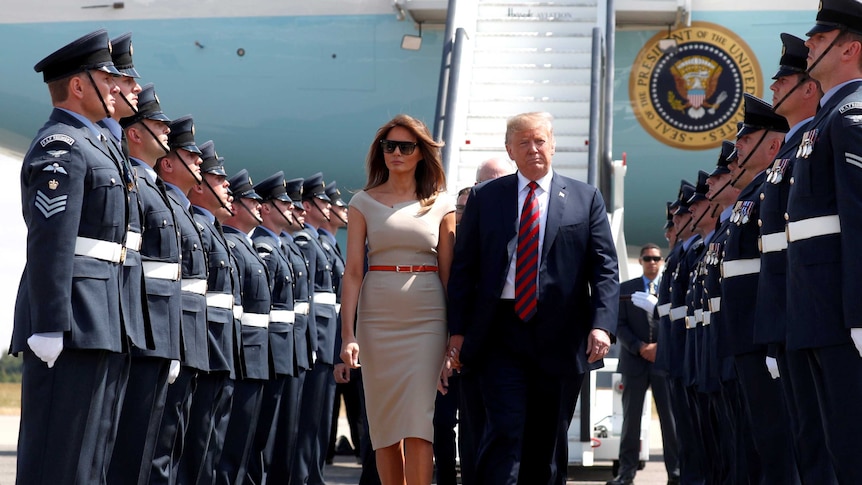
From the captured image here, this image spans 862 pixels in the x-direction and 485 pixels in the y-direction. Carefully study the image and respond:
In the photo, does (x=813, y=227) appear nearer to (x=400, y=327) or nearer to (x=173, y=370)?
(x=400, y=327)

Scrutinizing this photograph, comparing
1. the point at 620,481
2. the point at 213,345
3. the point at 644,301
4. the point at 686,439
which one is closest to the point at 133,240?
the point at 213,345

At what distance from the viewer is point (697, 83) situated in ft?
38.7

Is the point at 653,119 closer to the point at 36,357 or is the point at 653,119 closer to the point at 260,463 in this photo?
the point at 260,463

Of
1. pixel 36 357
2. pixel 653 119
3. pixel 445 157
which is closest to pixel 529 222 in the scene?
pixel 36 357

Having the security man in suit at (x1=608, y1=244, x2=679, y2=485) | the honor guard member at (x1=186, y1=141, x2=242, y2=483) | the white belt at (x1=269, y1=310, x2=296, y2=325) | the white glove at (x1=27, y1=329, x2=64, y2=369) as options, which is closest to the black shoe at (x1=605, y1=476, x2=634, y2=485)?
the security man in suit at (x1=608, y1=244, x2=679, y2=485)

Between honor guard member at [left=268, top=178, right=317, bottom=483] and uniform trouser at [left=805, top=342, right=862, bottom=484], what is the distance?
3786 mm

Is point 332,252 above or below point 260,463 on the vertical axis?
above

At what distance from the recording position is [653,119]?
39.8 feet

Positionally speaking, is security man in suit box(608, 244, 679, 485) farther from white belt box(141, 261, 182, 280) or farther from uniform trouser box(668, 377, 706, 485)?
white belt box(141, 261, 182, 280)

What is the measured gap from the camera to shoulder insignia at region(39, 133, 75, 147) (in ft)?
13.0

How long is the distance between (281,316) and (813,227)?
3.75m

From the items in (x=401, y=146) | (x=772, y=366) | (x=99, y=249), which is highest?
(x=401, y=146)

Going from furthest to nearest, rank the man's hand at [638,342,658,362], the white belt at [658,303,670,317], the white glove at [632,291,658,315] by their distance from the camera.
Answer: the white glove at [632,291,658,315] → the man's hand at [638,342,658,362] → the white belt at [658,303,670,317]

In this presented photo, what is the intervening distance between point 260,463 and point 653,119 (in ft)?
21.9
